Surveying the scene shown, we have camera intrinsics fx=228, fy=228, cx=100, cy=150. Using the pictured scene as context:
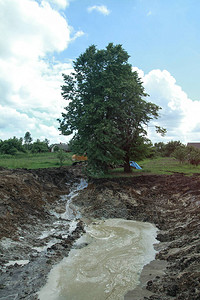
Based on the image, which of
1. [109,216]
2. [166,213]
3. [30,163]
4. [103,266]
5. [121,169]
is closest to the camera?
[103,266]

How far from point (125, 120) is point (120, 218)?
1165cm

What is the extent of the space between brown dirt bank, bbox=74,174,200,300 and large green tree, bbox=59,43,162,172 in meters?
3.67

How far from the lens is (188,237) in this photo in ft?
27.9

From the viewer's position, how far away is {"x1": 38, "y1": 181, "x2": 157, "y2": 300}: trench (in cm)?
592

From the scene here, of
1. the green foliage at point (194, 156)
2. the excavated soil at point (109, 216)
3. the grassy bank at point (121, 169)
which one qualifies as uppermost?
the green foliage at point (194, 156)

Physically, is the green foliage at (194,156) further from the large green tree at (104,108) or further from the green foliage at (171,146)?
the green foliage at (171,146)

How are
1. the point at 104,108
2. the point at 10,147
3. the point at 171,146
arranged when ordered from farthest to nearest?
the point at 171,146
the point at 10,147
the point at 104,108

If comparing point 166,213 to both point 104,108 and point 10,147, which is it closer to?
point 104,108

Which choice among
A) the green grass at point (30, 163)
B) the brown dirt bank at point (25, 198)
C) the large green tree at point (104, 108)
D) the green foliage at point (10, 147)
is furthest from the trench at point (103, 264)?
the green foliage at point (10, 147)

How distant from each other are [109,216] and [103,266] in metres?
6.21

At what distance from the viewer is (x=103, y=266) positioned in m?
7.38

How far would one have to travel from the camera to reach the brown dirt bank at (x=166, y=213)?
537cm

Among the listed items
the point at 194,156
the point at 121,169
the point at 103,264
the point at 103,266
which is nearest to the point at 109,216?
the point at 103,264

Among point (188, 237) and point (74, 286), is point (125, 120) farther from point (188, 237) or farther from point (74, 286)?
point (74, 286)
